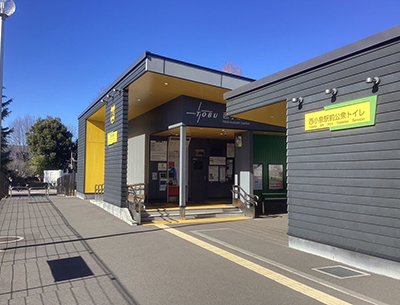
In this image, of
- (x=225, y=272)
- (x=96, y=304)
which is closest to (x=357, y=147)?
(x=225, y=272)

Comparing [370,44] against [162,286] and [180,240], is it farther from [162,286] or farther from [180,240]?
[180,240]

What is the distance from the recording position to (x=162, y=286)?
4824 millimetres

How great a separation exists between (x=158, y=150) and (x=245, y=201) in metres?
4.60

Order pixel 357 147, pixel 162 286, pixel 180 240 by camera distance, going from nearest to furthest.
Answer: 1. pixel 162 286
2. pixel 357 147
3. pixel 180 240

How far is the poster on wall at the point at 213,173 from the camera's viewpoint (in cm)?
A: 1596

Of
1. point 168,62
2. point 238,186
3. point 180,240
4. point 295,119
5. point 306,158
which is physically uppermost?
point 168,62

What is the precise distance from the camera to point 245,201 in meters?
13.0

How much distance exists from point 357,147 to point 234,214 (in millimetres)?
7218

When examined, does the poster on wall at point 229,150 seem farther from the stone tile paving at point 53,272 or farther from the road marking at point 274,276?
the stone tile paving at point 53,272

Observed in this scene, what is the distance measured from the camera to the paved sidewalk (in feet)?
14.5

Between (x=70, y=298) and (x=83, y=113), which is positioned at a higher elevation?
(x=83, y=113)

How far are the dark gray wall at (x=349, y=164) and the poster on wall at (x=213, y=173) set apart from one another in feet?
27.6

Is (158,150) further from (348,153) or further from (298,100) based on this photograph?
(348,153)

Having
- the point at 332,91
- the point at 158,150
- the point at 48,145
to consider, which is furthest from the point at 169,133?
the point at 48,145
